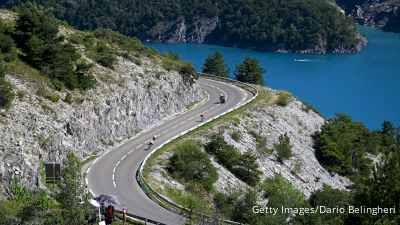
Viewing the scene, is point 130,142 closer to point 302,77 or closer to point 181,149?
point 181,149

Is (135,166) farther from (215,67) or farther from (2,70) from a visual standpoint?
(215,67)

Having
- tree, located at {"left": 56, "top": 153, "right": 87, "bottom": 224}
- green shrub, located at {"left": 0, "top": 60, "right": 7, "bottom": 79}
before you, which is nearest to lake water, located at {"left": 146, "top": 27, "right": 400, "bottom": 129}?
green shrub, located at {"left": 0, "top": 60, "right": 7, "bottom": 79}

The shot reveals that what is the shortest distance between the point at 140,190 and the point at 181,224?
9.31m

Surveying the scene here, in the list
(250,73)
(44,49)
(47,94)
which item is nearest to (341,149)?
(250,73)

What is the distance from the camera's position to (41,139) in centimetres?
4562

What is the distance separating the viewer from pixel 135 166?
167 ft

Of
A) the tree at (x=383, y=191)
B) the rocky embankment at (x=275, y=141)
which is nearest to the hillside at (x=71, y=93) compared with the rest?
the rocky embankment at (x=275, y=141)

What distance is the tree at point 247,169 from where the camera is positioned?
5594cm

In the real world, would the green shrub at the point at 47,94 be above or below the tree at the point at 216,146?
Result: above

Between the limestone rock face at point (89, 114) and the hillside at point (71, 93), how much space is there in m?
0.08

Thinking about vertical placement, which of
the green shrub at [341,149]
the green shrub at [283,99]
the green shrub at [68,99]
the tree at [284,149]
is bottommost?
the green shrub at [341,149]

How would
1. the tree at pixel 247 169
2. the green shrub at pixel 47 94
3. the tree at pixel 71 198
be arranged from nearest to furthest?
1. the tree at pixel 71 198
2. the green shrub at pixel 47 94
3. the tree at pixel 247 169

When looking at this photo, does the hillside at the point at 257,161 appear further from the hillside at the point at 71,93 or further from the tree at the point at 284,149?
the hillside at the point at 71,93

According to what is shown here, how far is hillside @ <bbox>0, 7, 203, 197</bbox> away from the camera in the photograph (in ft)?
146
